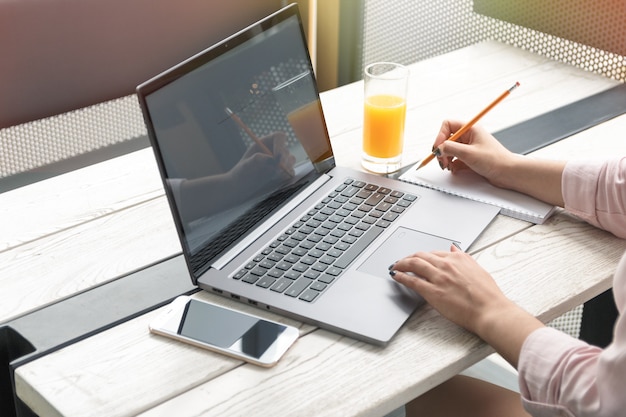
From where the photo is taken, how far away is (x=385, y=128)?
1281mm

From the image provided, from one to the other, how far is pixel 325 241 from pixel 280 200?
0.36ft

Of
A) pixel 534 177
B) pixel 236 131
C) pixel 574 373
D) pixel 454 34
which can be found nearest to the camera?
pixel 574 373

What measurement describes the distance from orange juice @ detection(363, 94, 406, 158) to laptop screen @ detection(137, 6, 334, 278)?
82 mm

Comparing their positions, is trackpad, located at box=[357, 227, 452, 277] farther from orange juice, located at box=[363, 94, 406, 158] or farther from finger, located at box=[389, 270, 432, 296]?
orange juice, located at box=[363, 94, 406, 158]

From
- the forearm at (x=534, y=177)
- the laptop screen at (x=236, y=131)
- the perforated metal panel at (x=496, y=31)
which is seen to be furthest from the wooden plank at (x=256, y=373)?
the perforated metal panel at (x=496, y=31)

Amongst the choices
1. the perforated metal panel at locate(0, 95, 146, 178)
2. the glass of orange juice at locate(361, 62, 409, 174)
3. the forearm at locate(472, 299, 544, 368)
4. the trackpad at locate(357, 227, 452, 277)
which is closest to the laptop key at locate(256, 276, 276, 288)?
the trackpad at locate(357, 227, 452, 277)

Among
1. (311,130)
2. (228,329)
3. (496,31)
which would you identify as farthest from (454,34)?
(228,329)

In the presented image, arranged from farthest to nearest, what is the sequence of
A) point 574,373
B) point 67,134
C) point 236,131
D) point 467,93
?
point 67,134, point 467,93, point 236,131, point 574,373

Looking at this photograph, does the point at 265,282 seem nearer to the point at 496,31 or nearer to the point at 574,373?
Result: the point at 574,373

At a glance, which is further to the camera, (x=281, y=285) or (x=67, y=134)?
(x=67, y=134)

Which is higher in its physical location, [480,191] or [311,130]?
[311,130]

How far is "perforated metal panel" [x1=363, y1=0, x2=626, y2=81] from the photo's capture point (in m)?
1.67

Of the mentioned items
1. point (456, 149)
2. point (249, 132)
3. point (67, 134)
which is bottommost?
point (67, 134)

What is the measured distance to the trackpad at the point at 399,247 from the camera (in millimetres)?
1012
